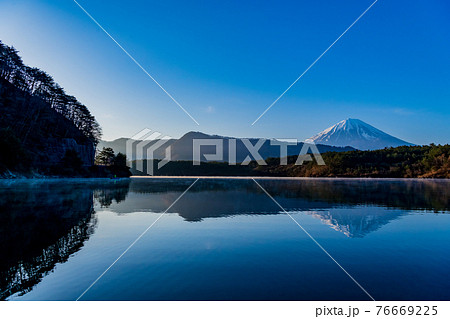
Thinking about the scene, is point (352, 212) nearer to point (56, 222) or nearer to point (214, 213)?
point (214, 213)

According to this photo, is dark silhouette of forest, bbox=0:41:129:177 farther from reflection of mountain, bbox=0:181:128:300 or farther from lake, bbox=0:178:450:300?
lake, bbox=0:178:450:300

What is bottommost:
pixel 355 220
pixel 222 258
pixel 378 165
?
pixel 222 258

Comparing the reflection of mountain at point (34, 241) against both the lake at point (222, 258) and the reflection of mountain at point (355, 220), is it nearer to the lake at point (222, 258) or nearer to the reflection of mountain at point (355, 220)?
the lake at point (222, 258)

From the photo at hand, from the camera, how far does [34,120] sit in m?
63.4

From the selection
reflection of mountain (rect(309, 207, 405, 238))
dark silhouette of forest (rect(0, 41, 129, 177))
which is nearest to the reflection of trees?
reflection of mountain (rect(309, 207, 405, 238))

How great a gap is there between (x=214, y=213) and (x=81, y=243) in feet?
26.1

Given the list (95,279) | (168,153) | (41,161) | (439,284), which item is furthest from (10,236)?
(168,153)

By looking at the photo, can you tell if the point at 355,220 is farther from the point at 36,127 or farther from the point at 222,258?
the point at 36,127

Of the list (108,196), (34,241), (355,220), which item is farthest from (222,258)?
(108,196)

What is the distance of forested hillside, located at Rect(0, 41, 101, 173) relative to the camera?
56.7m

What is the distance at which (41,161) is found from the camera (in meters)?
59.8

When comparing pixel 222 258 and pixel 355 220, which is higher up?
pixel 355 220

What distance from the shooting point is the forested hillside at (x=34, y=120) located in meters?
56.7

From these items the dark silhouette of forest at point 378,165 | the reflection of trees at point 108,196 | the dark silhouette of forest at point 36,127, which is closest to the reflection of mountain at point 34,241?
the reflection of trees at point 108,196
